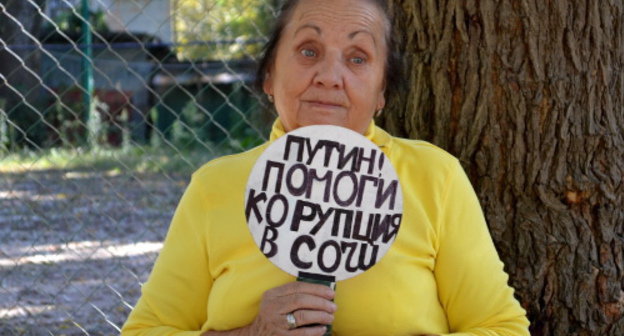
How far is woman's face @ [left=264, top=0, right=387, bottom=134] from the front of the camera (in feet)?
6.13

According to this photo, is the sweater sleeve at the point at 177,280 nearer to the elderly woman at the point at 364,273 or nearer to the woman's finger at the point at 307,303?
the elderly woman at the point at 364,273

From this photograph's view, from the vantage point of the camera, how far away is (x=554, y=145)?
2311 mm

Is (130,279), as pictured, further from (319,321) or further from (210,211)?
(319,321)

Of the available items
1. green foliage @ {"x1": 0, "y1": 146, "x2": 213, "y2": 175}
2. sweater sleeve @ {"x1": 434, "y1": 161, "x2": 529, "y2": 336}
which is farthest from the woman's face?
green foliage @ {"x1": 0, "y1": 146, "x2": 213, "y2": 175}

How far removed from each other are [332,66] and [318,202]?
1.06 feet

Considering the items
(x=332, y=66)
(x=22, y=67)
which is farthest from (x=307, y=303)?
(x=22, y=67)

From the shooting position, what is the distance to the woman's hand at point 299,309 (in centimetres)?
167

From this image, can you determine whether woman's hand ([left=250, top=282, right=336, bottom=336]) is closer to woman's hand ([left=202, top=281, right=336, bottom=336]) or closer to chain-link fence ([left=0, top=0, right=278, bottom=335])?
woman's hand ([left=202, top=281, right=336, bottom=336])

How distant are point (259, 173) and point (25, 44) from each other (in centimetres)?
650

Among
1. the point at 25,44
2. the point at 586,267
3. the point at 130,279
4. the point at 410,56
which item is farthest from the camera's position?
the point at 25,44

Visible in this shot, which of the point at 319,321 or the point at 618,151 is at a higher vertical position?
the point at 618,151

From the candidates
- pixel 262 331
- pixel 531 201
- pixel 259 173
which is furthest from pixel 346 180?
pixel 531 201

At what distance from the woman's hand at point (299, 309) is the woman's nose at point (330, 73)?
421 millimetres

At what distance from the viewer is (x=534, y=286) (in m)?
2.35
